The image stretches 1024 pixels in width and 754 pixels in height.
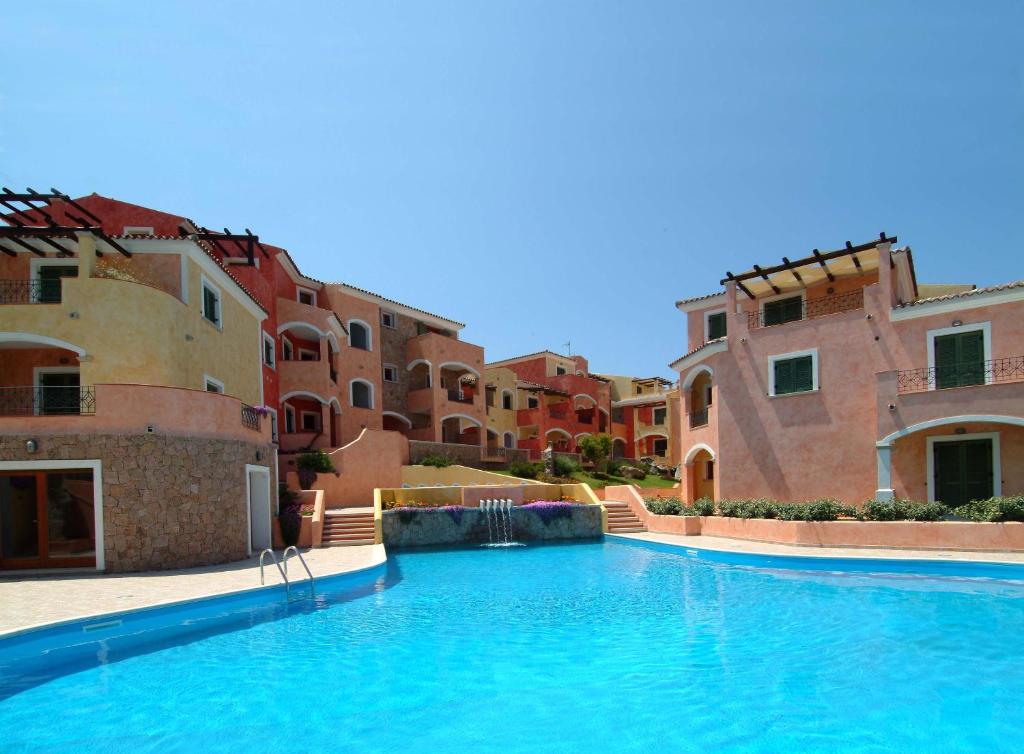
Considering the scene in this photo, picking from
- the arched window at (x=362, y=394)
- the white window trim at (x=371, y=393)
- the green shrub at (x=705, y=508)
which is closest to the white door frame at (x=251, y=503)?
the green shrub at (x=705, y=508)

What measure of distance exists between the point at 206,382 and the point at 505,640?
43.7 feet

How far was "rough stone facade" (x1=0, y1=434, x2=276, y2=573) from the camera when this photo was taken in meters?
13.4

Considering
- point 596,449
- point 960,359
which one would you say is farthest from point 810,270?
point 596,449

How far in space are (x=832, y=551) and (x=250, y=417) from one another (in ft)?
49.6

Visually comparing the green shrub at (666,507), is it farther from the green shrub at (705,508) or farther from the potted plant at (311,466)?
the potted plant at (311,466)

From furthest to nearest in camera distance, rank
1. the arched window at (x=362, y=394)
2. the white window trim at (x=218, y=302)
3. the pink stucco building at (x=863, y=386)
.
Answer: the arched window at (x=362, y=394)
the white window trim at (x=218, y=302)
the pink stucco building at (x=863, y=386)

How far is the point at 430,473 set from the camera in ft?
93.6

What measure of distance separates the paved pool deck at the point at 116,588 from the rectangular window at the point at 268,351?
11678mm

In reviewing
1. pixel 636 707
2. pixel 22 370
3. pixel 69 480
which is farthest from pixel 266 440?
pixel 636 707

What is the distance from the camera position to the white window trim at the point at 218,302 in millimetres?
18969

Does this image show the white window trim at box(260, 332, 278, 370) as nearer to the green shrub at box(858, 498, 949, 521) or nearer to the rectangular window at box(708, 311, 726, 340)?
the rectangular window at box(708, 311, 726, 340)

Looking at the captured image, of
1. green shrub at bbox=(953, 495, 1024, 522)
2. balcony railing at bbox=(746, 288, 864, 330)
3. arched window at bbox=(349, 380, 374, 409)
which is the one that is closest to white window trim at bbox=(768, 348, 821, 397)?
balcony railing at bbox=(746, 288, 864, 330)

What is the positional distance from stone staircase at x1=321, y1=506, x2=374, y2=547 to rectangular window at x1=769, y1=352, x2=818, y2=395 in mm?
14227

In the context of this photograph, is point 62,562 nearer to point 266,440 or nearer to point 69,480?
point 69,480
